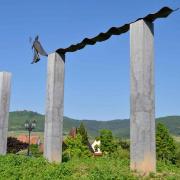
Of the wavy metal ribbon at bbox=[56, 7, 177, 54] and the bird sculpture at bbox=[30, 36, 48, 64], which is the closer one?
the wavy metal ribbon at bbox=[56, 7, 177, 54]

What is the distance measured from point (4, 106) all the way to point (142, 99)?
7942 millimetres

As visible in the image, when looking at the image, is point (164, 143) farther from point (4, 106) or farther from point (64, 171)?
point (64, 171)

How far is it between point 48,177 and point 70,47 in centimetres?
496

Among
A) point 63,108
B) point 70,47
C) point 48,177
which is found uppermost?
point 70,47

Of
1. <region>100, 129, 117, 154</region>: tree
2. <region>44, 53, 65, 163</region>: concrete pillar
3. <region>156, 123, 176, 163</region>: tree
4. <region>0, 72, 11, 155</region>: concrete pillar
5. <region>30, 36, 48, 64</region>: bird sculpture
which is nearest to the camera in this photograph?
<region>44, 53, 65, 163</region>: concrete pillar

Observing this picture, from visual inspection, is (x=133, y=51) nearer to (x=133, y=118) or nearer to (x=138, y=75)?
(x=138, y=75)

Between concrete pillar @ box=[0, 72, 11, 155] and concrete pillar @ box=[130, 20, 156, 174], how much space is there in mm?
7540

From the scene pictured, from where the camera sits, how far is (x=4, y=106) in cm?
1539

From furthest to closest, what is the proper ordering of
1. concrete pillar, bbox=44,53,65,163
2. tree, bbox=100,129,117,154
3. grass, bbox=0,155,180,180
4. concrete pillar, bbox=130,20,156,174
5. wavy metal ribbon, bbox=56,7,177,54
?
tree, bbox=100,129,117,154, concrete pillar, bbox=44,53,65,163, wavy metal ribbon, bbox=56,7,177,54, concrete pillar, bbox=130,20,156,174, grass, bbox=0,155,180,180

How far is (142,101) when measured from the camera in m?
8.78

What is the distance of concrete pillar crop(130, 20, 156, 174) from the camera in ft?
28.1

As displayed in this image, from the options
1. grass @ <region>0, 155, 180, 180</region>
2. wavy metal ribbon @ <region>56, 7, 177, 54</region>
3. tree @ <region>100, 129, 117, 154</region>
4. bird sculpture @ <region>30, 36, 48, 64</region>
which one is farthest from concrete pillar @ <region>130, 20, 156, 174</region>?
tree @ <region>100, 129, 117, 154</region>

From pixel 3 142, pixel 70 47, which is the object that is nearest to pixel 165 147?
pixel 3 142

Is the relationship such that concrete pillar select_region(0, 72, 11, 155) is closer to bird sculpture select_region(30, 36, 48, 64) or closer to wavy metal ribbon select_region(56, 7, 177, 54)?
bird sculpture select_region(30, 36, 48, 64)
